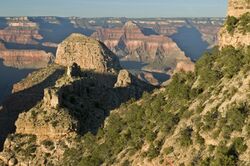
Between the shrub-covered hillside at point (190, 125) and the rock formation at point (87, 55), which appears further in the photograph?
the rock formation at point (87, 55)

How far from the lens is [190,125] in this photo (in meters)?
37.5

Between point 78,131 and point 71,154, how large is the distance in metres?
6.05

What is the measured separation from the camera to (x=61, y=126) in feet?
183

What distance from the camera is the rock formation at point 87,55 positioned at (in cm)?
13962

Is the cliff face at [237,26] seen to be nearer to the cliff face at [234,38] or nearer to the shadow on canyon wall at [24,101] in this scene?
the cliff face at [234,38]

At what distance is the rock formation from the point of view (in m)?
140

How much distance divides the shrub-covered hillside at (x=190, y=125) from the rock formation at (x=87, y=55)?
3424 inches

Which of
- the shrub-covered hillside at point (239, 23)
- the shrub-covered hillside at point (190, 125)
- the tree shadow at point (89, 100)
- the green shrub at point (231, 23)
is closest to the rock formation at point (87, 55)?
the tree shadow at point (89, 100)

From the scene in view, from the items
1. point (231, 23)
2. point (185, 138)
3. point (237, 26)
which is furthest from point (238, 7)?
point (185, 138)

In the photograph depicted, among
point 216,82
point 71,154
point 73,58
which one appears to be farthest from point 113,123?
point 73,58

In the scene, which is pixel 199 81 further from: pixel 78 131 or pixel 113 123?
pixel 78 131

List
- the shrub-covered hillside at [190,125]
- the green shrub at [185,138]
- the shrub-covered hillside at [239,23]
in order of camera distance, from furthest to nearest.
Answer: the shrub-covered hillside at [239,23] → the green shrub at [185,138] → the shrub-covered hillside at [190,125]

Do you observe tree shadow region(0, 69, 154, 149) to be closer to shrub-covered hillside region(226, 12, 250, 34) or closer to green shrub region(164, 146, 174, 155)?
shrub-covered hillside region(226, 12, 250, 34)

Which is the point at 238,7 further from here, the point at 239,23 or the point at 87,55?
the point at 87,55
